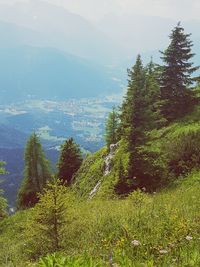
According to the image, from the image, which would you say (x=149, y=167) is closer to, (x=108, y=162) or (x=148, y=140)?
(x=148, y=140)

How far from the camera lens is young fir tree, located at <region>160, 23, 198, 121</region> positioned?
115 ft

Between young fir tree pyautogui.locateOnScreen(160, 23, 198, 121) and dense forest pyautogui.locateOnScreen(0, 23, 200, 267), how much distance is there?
8cm

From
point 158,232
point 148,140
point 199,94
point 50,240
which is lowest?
point 50,240

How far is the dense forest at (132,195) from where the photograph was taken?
7.77 m

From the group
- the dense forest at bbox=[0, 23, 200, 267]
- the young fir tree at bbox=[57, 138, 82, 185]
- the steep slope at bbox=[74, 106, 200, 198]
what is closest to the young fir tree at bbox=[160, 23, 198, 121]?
the dense forest at bbox=[0, 23, 200, 267]

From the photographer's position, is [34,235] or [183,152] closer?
[34,235]

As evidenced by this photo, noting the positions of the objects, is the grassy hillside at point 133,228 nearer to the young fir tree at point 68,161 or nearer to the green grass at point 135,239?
the green grass at point 135,239

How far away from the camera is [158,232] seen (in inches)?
354

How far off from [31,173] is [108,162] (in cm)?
2139

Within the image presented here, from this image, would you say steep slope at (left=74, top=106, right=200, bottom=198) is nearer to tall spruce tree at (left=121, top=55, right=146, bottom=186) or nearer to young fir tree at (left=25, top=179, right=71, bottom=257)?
tall spruce tree at (left=121, top=55, right=146, bottom=186)

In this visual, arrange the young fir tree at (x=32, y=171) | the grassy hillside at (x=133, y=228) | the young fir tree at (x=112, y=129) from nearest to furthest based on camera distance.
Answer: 1. the grassy hillside at (x=133, y=228)
2. the young fir tree at (x=112, y=129)
3. the young fir tree at (x=32, y=171)

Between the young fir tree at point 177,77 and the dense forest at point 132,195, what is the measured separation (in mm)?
83

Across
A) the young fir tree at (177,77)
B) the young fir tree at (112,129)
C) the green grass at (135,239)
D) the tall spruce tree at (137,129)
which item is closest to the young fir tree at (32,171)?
the young fir tree at (112,129)

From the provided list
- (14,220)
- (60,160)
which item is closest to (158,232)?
(14,220)
